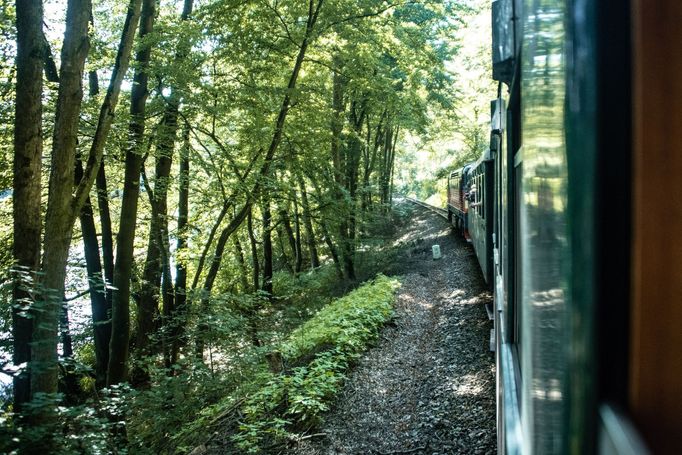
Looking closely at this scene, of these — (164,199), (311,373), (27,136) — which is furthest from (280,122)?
(311,373)

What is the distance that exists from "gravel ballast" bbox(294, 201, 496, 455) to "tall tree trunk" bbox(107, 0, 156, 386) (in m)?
4.83

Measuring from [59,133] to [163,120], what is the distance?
375 cm

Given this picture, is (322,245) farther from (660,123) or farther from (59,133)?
(660,123)

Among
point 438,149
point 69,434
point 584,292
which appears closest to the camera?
point 584,292

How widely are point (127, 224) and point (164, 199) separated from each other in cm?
175

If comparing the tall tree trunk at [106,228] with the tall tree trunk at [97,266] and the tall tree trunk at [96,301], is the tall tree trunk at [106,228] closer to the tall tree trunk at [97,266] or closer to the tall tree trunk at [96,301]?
the tall tree trunk at [97,266]

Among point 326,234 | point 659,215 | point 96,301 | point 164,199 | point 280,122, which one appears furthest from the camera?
point 326,234

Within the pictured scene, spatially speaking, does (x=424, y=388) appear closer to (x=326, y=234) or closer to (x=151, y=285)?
(x=151, y=285)

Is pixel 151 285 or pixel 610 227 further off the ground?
pixel 610 227

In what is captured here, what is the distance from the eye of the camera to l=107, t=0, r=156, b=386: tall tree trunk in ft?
31.0

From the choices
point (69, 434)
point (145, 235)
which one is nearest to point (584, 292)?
point (69, 434)

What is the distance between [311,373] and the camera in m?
8.72

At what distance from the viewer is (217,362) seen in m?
8.68

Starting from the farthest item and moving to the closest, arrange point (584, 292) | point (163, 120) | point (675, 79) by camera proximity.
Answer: point (163, 120) → point (584, 292) → point (675, 79)
